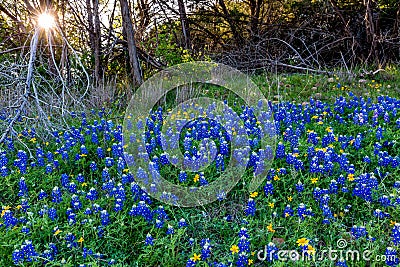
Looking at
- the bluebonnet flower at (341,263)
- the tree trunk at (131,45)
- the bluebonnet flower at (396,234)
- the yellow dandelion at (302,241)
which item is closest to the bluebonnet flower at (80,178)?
the yellow dandelion at (302,241)

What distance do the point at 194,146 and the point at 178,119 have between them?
1.03m

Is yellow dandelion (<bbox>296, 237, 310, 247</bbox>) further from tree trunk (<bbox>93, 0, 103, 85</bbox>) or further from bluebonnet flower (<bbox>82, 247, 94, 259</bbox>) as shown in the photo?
tree trunk (<bbox>93, 0, 103, 85</bbox>)

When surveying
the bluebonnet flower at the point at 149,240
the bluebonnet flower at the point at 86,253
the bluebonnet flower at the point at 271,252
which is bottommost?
the bluebonnet flower at the point at 271,252

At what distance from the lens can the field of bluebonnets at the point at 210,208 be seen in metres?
2.90

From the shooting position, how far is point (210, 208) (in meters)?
3.43

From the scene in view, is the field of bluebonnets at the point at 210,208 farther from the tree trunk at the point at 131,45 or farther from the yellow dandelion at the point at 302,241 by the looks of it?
the tree trunk at the point at 131,45

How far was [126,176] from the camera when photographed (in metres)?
3.70

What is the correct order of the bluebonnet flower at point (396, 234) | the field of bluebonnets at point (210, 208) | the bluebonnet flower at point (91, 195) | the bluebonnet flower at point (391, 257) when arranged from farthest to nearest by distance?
the bluebonnet flower at point (91, 195), the field of bluebonnets at point (210, 208), the bluebonnet flower at point (396, 234), the bluebonnet flower at point (391, 257)

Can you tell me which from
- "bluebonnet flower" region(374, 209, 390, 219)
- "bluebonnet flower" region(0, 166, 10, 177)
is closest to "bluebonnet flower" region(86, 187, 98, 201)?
"bluebonnet flower" region(0, 166, 10, 177)

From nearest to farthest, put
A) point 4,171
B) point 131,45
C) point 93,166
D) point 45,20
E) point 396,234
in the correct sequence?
point 396,234, point 4,171, point 93,166, point 45,20, point 131,45

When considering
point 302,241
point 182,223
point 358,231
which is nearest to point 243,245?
point 302,241

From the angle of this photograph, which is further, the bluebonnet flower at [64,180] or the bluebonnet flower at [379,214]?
the bluebonnet flower at [64,180]

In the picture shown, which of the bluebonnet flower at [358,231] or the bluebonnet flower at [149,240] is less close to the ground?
the bluebonnet flower at [149,240]

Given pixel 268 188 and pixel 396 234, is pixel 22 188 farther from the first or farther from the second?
pixel 396 234
